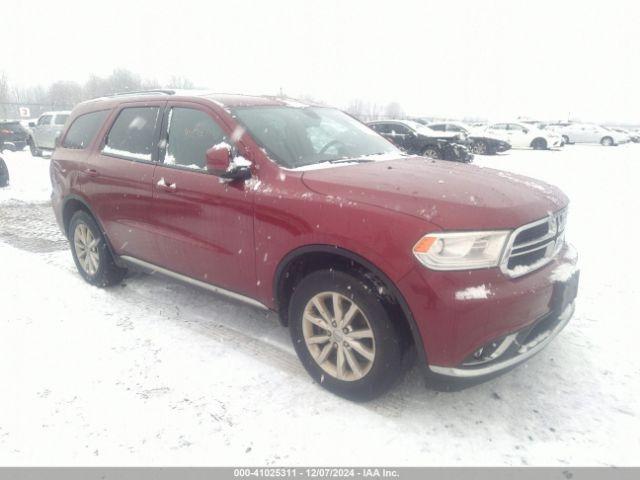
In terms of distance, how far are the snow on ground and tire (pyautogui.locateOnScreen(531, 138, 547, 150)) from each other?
21942 millimetres

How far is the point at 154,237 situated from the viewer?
373 cm

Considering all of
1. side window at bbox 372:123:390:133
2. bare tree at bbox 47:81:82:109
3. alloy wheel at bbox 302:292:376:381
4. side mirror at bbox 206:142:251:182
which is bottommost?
alloy wheel at bbox 302:292:376:381

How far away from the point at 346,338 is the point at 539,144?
81.0 ft

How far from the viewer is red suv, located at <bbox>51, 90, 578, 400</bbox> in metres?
2.33

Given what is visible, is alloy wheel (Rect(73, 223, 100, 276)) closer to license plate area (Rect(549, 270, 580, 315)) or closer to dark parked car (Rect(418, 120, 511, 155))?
license plate area (Rect(549, 270, 580, 315))

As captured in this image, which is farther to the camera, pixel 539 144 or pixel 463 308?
pixel 539 144

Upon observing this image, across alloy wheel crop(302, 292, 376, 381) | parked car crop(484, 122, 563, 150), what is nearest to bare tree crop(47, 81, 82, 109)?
parked car crop(484, 122, 563, 150)

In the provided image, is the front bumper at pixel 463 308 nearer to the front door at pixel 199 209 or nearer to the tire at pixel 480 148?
the front door at pixel 199 209

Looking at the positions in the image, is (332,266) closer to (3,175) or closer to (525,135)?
(3,175)

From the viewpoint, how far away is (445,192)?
8.31ft

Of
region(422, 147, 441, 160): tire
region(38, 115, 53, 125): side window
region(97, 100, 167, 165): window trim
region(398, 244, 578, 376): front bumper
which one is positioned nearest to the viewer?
region(398, 244, 578, 376): front bumper

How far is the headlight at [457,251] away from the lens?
2.29 m

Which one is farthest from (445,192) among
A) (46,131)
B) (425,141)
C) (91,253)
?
(46,131)
